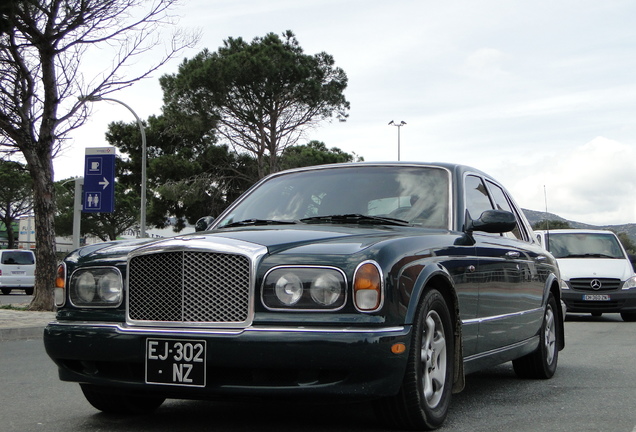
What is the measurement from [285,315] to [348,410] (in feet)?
4.51

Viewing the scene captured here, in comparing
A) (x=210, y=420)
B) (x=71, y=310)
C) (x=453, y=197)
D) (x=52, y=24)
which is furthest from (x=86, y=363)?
(x=52, y=24)

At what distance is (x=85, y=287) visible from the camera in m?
4.73

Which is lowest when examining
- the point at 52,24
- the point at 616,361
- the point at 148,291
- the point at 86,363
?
the point at 616,361

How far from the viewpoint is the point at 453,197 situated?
19.0 feet

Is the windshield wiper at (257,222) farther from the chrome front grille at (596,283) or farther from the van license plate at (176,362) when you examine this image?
the chrome front grille at (596,283)

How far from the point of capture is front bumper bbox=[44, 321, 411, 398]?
4.07 m

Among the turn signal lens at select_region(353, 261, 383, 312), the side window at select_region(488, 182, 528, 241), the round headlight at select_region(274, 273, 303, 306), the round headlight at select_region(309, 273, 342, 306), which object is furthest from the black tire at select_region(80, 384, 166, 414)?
the side window at select_region(488, 182, 528, 241)

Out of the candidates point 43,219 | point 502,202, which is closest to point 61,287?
point 502,202

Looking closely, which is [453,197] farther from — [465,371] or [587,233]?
[587,233]

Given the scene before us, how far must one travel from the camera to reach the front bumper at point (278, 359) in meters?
4.07

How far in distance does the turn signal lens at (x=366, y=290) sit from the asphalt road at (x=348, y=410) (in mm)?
834

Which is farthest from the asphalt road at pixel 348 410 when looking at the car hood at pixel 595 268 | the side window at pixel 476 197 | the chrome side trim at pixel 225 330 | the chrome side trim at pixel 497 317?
the car hood at pixel 595 268

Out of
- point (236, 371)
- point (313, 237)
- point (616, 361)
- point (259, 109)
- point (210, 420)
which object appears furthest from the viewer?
point (259, 109)

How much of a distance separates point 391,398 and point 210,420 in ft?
3.81
